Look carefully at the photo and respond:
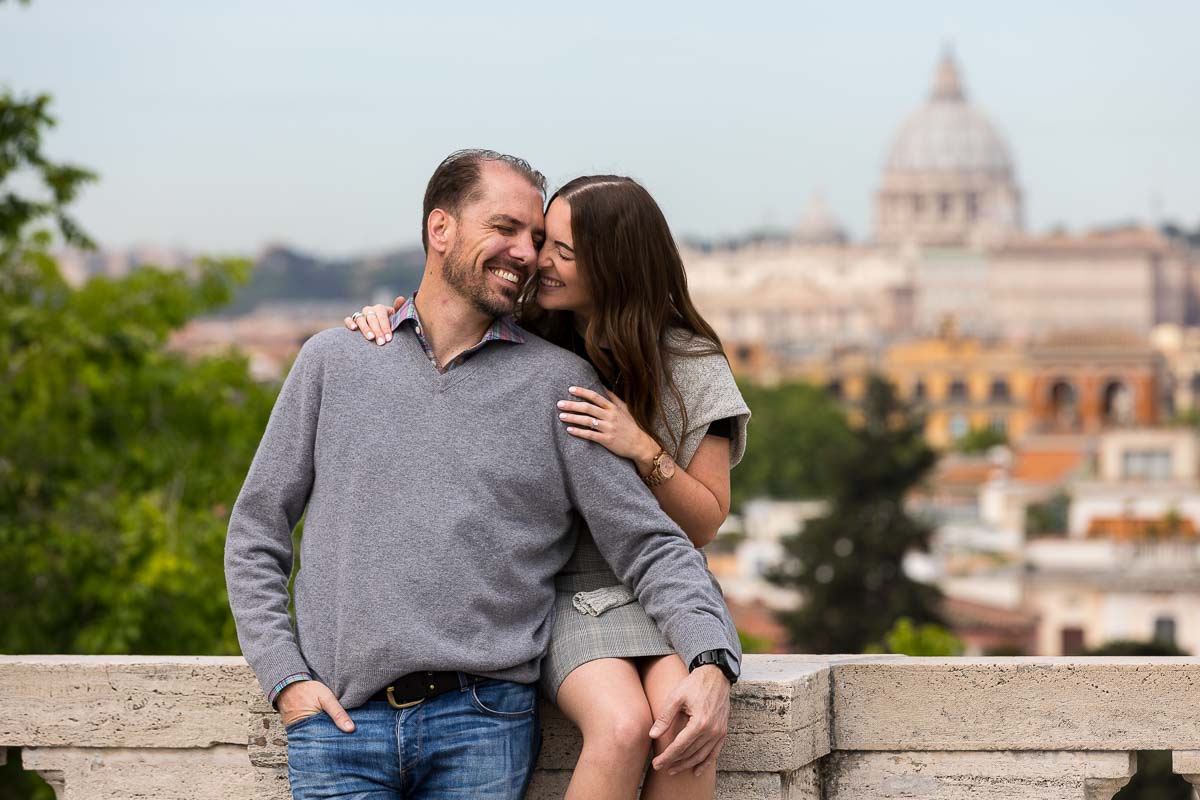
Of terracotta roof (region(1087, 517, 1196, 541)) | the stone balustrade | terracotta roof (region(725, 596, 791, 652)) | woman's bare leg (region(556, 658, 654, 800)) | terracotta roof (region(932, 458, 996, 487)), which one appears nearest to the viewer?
woman's bare leg (region(556, 658, 654, 800))

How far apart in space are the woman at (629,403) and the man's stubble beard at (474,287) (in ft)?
0.38

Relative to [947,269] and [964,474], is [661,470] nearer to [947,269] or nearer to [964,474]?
[964,474]

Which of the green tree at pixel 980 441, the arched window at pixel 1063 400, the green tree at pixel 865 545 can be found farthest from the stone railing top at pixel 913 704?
the green tree at pixel 980 441

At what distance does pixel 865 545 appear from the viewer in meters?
37.1

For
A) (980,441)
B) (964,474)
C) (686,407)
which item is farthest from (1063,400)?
(686,407)

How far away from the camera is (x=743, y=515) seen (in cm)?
5400

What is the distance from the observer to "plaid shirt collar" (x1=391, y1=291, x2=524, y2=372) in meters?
3.70

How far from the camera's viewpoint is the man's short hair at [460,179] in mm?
3693

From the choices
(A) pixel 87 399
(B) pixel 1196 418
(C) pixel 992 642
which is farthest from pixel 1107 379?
(A) pixel 87 399

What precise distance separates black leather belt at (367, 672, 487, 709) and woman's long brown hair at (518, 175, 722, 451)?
0.54m

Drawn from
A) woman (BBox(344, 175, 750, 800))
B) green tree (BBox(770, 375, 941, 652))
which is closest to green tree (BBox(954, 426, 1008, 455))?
green tree (BBox(770, 375, 941, 652))

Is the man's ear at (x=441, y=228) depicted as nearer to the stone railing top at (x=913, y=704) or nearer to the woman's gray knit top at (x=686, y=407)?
the woman's gray knit top at (x=686, y=407)

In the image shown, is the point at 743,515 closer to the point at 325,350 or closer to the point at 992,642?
the point at 992,642

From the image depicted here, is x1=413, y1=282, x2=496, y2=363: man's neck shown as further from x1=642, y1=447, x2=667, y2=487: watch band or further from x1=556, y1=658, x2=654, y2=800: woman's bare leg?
x1=556, y1=658, x2=654, y2=800: woman's bare leg
